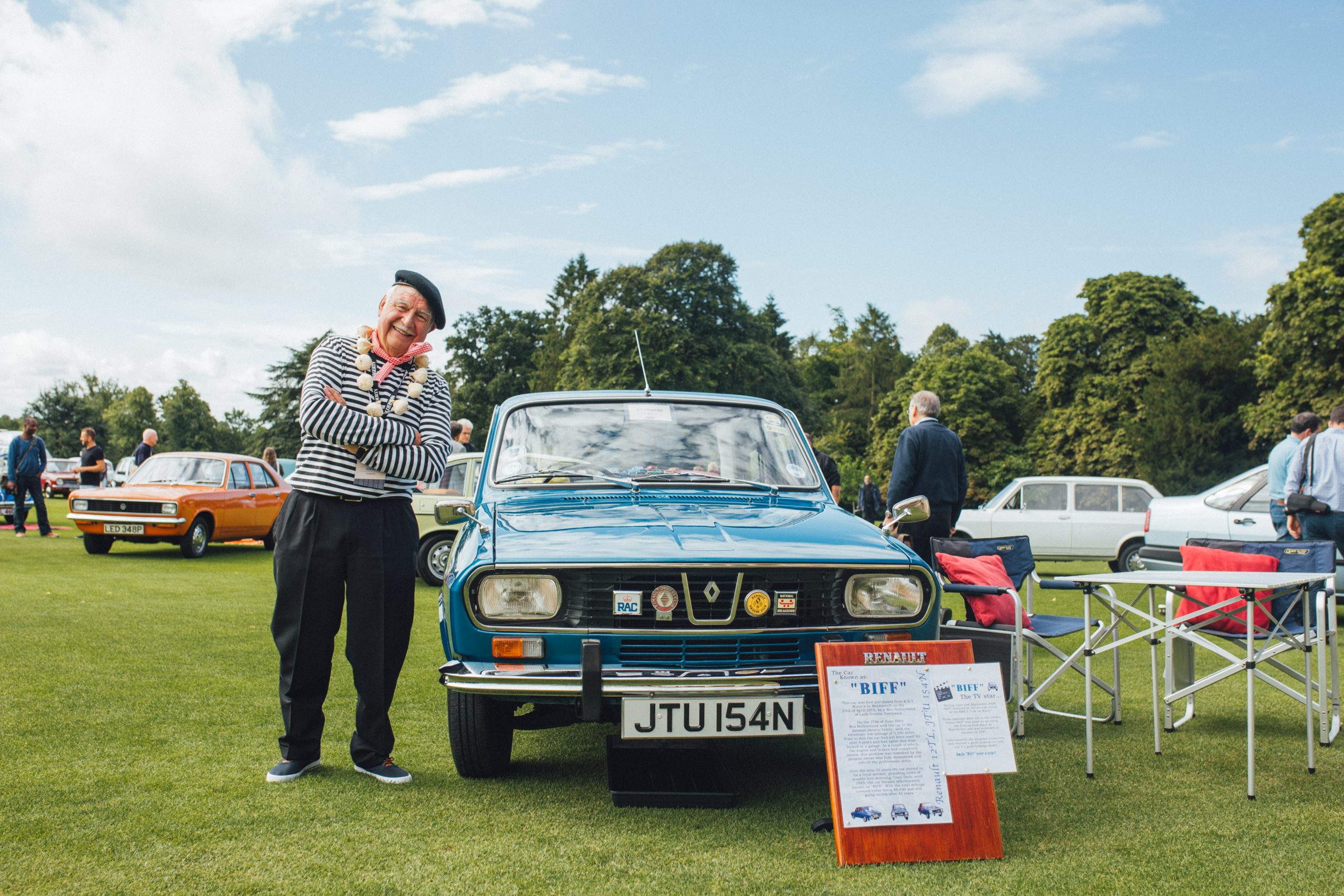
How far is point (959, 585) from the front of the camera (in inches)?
215

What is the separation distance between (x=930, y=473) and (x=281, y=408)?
2880 inches

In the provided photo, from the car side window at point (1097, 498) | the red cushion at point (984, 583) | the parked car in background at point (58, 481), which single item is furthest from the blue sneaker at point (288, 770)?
the parked car in background at point (58, 481)

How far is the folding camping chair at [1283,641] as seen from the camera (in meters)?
4.51

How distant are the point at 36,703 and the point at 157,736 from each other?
1.02 meters

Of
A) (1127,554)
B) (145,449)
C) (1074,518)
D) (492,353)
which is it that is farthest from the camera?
(492,353)

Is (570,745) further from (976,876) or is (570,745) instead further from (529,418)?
(976,876)

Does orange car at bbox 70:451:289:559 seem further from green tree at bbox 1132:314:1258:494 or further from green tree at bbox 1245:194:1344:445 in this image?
green tree at bbox 1132:314:1258:494

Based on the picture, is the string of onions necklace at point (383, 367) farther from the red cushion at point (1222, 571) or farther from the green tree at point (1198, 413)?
the green tree at point (1198, 413)

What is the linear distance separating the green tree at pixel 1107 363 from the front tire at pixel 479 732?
43.0 m

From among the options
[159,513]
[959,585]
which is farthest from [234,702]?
[159,513]

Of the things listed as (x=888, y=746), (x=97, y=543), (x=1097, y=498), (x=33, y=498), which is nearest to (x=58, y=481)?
(x=33, y=498)

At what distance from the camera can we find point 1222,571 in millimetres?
5344

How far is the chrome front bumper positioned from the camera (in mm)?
3574

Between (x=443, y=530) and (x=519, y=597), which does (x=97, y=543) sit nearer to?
(x=443, y=530)
